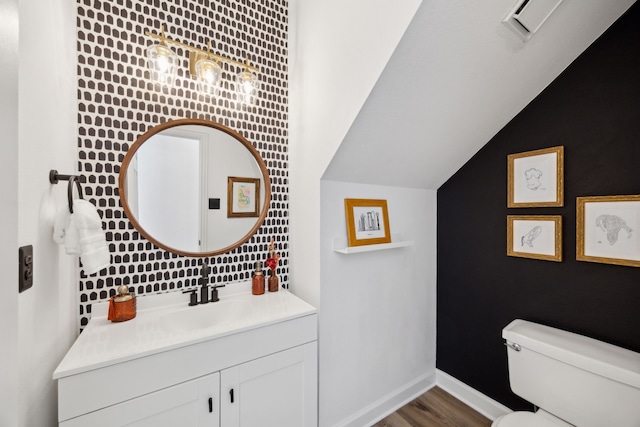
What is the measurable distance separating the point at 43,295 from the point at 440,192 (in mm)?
2323

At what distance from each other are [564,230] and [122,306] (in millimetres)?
2333

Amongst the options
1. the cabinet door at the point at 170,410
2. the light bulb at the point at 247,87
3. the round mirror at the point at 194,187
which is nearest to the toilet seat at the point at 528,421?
the cabinet door at the point at 170,410

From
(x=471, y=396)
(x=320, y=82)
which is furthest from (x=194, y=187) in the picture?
(x=471, y=396)

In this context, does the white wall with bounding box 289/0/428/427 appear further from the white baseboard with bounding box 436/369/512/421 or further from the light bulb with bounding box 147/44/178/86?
the light bulb with bounding box 147/44/178/86

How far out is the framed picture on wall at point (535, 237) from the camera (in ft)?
4.89

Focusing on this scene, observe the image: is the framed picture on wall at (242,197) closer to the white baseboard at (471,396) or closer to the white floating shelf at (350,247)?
the white floating shelf at (350,247)

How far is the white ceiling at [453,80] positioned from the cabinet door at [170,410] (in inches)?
45.8

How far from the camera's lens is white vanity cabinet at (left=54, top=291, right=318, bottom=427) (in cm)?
90

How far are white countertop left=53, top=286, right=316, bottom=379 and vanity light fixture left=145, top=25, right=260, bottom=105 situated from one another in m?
1.15

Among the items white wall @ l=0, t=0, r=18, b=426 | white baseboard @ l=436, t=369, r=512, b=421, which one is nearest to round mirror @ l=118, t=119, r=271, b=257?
white wall @ l=0, t=0, r=18, b=426

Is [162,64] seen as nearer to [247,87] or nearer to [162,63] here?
[162,63]

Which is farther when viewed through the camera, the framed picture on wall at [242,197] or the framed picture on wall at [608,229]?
the framed picture on wall at [242,197]

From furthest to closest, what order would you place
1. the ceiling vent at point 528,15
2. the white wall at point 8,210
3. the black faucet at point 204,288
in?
the black faucet at point 204,288
the ceiling vent at point 528,15
the white wall at point 8,210

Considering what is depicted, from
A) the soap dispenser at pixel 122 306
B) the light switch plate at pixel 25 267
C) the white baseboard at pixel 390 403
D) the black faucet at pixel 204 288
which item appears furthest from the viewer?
the white baseboard at pixel 390 403
